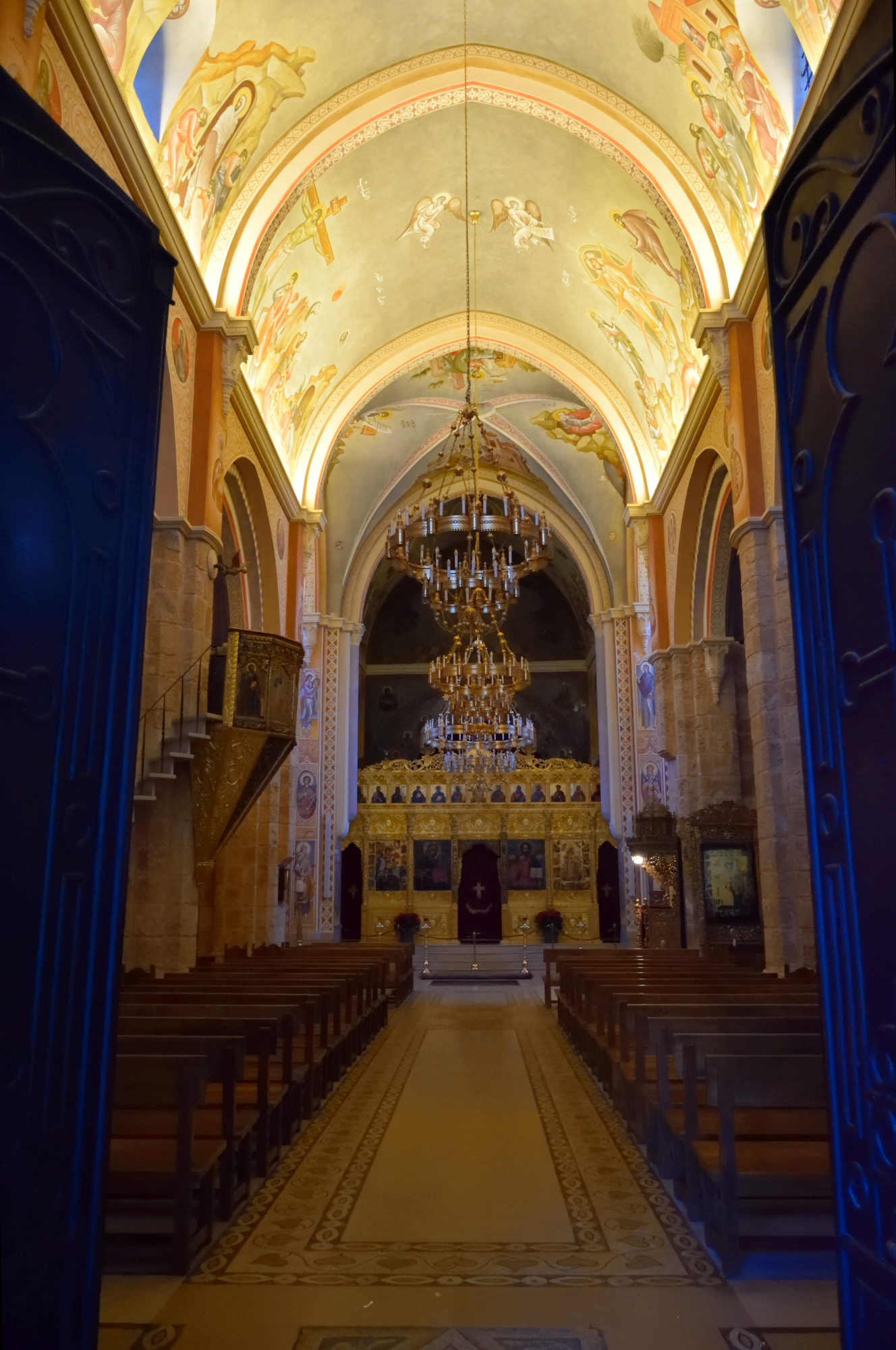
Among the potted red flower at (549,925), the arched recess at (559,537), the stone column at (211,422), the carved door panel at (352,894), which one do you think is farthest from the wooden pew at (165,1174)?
the carved door panel at (352,894)

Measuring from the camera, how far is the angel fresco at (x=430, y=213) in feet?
46.8

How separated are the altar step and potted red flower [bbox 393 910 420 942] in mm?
704

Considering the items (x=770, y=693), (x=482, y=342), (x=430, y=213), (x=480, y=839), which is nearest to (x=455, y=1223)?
(x=770, y=693)

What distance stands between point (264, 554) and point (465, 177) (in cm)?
645

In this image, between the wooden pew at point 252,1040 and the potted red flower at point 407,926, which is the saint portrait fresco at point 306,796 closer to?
the potted red flower at point 407,926

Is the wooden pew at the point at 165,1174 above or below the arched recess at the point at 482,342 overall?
below

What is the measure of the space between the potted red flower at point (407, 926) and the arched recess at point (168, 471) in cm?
1469

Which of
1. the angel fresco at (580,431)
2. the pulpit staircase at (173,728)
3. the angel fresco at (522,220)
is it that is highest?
the angel fresco at (522,220)

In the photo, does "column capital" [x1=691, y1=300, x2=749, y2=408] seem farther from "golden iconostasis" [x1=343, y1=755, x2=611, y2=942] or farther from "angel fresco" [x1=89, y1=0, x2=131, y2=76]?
"golden iconostasis" [x1=343, y1=755, x2=611, y2=942]

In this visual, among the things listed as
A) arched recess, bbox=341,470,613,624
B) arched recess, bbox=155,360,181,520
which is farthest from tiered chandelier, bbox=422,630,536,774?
arched recess, bbox=155,360,181,520

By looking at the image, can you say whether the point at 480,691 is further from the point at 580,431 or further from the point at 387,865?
the point at 387,865

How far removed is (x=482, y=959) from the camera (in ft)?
64.2

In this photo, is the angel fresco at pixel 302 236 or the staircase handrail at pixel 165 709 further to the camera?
the angel fresco at pixel 302 236

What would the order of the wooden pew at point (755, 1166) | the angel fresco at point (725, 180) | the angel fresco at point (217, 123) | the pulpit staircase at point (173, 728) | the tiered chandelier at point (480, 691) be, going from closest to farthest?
1. the wooden pew at point (755, 1166)
2. the pulpit staircase at point (173, 728)
3. the angel fresco at point (217, 123)
4. the angel fresco at point (725, 180)
5. the tiered chandelier at point (480, 691)
